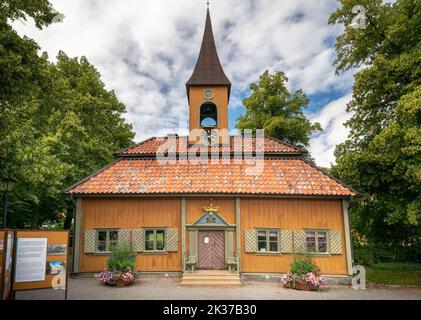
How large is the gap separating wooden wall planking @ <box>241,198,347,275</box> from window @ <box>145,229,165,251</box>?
3.81m

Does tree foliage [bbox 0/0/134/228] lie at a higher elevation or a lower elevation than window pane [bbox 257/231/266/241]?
higher

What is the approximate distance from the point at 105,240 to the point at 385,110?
14788mm

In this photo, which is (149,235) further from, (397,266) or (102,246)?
(397,266)

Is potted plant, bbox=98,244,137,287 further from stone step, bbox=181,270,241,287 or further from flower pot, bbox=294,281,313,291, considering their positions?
flower pot, bbox=294,281,313,291

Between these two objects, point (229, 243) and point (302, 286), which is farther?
point (229, 243)

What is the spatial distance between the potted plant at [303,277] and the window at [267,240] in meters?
1.42

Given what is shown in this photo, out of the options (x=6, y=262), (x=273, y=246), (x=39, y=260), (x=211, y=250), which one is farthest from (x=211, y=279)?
(x=6, y=262)

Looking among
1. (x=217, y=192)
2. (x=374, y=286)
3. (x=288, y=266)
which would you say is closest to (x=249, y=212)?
(x=217, y=192)

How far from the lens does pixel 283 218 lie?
14.4 m

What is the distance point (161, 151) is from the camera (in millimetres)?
16844

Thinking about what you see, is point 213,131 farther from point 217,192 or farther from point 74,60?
point 74,60

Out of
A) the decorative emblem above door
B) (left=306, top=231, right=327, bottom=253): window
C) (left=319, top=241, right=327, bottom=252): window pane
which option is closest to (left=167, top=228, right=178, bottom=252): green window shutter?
the decorative emblem above door

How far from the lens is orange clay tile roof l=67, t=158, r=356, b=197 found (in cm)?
1430

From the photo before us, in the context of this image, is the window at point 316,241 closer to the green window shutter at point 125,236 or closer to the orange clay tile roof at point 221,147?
the orange clay tile roof at point 221,147
